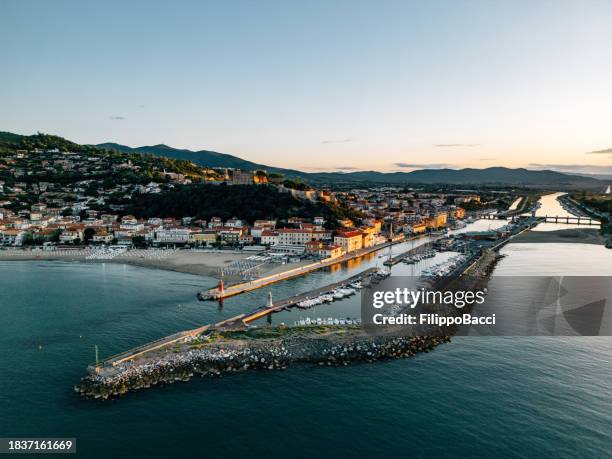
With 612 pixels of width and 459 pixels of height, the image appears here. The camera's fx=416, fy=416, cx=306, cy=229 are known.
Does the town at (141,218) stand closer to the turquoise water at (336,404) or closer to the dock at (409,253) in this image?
the dock at (409,253)

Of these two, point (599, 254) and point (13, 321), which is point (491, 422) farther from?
point (599, 254)

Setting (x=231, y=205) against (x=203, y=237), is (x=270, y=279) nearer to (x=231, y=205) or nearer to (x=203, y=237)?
(x=203, y=237)

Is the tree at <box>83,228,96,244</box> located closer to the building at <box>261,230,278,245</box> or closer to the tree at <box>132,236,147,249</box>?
the tree at <box>132,236,147,249</box>

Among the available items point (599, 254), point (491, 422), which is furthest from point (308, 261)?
point (599, 254)

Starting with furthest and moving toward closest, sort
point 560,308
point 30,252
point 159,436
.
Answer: point 30,252, point 560,308, point 159,436

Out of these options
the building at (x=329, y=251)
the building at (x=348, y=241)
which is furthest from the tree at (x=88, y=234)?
the building at (x=348, y=241)

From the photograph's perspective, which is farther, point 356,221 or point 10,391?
point 356,221
